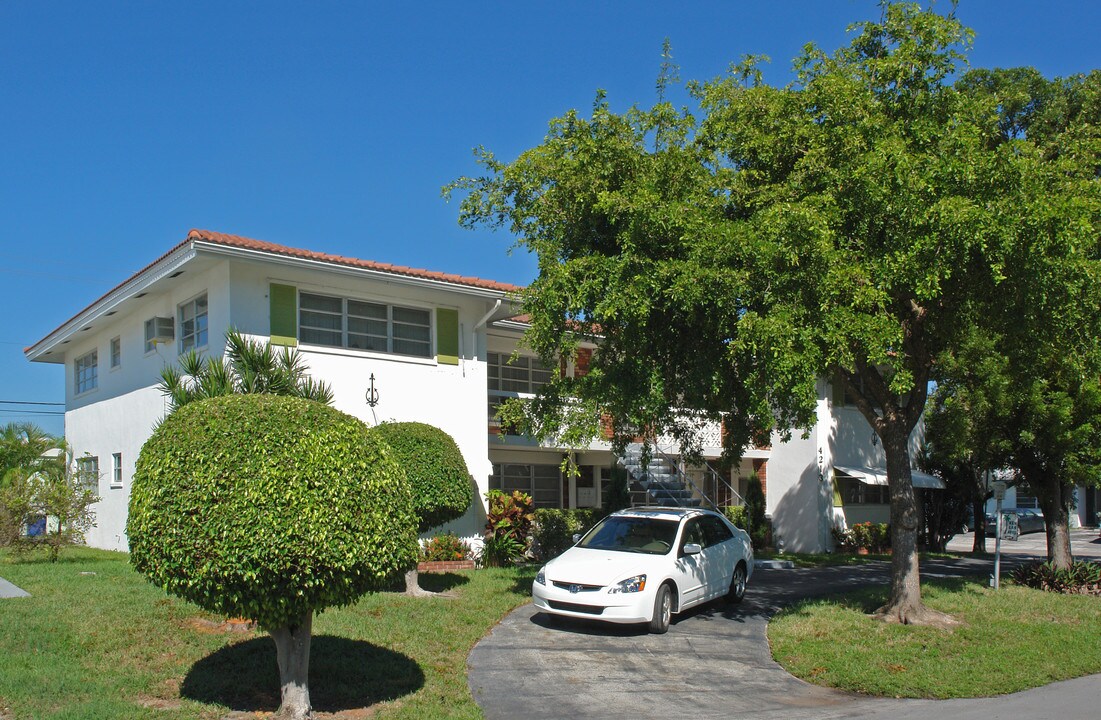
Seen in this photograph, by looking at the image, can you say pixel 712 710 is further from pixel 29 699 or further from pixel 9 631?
pixel 9 631

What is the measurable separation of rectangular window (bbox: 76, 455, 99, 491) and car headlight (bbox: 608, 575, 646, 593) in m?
12.9

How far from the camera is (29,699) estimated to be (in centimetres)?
751

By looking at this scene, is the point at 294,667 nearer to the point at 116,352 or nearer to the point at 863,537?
the point at 116,352

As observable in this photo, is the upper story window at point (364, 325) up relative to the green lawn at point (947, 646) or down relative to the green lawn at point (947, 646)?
up

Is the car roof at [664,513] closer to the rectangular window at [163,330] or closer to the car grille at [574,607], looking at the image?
the car grille at [574,607]

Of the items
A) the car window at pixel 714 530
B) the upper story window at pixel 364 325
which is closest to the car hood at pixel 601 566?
the car window at pixel 714 530

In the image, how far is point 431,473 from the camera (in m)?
13.9

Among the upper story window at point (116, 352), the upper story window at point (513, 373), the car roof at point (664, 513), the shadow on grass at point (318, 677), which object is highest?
the upper story window at point (116, 352)

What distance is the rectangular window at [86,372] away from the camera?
869 inches

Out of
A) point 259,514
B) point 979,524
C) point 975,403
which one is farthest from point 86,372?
point 979,524

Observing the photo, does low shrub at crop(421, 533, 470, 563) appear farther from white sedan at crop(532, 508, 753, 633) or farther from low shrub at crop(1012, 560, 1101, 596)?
low shrub at crop(1012, 560, 1101, 596)

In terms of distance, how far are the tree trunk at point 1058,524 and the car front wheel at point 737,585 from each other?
6353mm

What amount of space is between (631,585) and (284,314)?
8261 millimetres

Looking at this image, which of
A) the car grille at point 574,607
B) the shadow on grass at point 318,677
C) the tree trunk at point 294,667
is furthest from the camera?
the car grille at point 574,607
